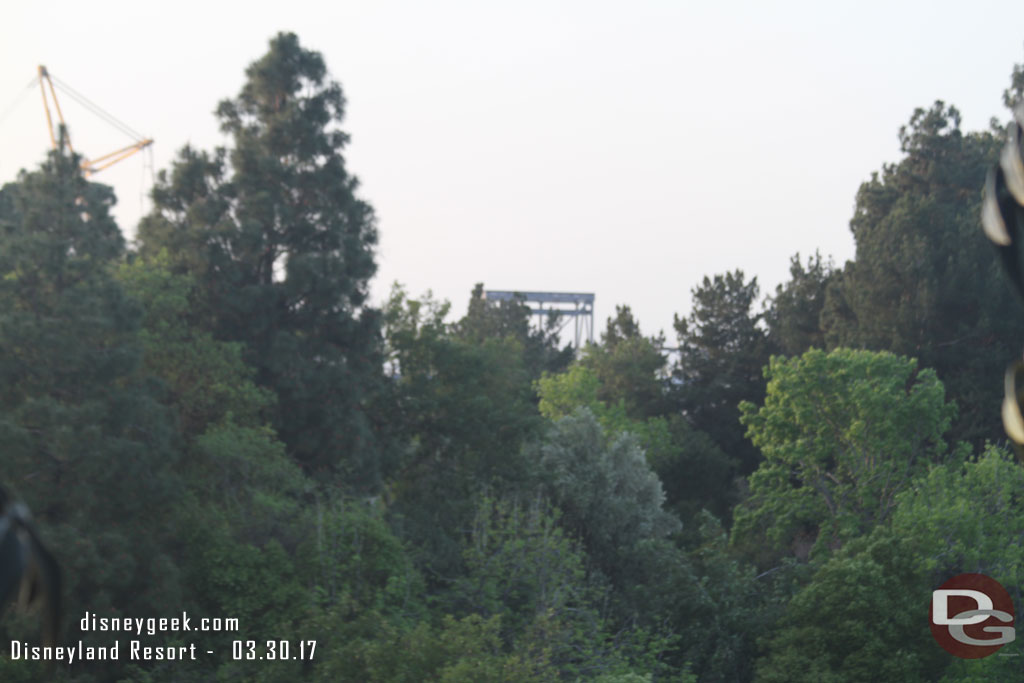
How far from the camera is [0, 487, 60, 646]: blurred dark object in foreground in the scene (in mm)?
1818

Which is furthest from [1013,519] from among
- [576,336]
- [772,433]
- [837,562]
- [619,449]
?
[576,336]

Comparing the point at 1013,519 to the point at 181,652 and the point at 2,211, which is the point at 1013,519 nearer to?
the point at 181,652

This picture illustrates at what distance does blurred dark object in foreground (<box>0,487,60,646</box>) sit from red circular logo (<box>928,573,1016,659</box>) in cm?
2508

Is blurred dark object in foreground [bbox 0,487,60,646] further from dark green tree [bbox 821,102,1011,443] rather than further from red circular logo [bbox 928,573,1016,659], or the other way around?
dark green tree [bbox 821,102,1011,443]

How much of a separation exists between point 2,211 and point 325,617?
26.9 meters

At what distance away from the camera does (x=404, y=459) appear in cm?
3097

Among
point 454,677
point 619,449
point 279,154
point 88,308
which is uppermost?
point 279,154

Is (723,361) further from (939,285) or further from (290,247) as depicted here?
(290,247)

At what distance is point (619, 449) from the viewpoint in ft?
117

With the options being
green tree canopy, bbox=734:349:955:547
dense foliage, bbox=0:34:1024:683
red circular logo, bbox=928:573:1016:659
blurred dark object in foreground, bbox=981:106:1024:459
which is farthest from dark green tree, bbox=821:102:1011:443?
blurred dark object in foreground, bbox=981:106:1024:459

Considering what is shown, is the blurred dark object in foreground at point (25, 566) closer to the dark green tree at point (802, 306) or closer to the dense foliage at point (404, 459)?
the dense foliage at point (404, 459)

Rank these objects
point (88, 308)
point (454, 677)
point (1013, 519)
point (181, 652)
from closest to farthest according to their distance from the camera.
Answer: point (454, 677) → point (181, 652) → point (88, 308) → point (1013, 519)

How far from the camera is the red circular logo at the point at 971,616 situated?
23.4 m

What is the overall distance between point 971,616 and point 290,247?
21732mm
